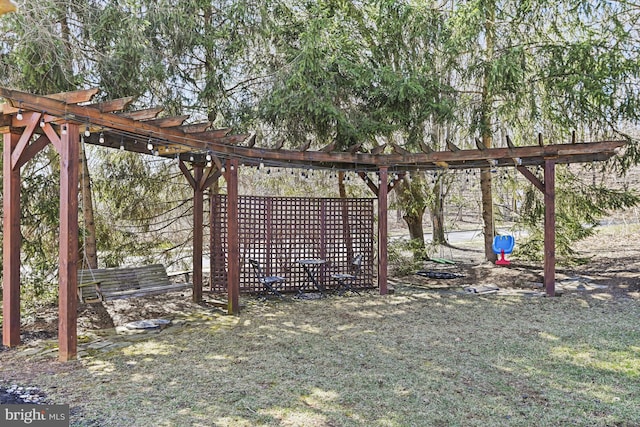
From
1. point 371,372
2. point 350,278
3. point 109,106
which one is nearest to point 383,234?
point 350,278

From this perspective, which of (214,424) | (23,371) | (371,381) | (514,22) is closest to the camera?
(214,424)

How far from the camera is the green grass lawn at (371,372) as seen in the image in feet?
9.41

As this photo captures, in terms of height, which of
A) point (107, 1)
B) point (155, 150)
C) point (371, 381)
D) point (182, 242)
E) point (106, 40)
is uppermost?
point (107, 1)

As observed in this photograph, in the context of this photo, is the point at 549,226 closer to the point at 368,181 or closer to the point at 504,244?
the point at 504,244

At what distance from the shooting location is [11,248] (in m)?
4.31

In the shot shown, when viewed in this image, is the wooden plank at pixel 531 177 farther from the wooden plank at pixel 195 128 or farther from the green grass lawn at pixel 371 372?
the wooden plank at pixel 195 128

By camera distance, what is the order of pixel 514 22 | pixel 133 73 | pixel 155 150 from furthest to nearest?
pixel 514 22, pixel 133 73, pixel 155 150

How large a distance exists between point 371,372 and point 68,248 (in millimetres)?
2804

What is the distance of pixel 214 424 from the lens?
8.98 feet

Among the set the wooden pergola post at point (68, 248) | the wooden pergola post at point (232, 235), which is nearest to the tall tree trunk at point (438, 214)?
the wooden pergola post at point (232, 235)

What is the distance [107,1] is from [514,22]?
6872 mm

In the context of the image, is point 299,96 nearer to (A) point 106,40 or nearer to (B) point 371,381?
(A) point 106,40

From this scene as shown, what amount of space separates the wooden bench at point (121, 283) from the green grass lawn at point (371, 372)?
0.69 m

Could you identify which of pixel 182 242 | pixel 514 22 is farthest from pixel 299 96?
pixel 514 22
